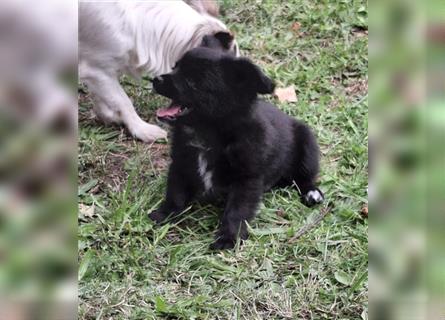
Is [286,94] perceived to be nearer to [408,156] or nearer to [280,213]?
[280,213]

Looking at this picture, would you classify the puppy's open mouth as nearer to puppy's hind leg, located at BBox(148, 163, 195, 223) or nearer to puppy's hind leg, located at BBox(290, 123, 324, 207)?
puppy's hind leg, located at BBox(148, 163, 195, 223)

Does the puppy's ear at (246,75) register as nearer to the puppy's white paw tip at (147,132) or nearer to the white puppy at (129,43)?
the white puppy at (129,43)

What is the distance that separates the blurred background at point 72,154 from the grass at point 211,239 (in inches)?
65.6

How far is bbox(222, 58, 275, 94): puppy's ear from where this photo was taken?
2717mm

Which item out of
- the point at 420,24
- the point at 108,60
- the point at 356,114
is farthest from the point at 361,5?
the point at 420,24

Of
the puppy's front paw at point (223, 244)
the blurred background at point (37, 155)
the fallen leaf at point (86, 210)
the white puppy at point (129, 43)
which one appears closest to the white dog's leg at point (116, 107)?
the white puppy at point (129, 43)

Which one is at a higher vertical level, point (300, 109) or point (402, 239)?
point (402, 239)

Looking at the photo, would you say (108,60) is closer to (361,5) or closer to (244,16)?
(244,16)

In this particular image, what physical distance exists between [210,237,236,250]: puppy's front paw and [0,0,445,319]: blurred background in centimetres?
204

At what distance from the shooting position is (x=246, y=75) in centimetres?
274

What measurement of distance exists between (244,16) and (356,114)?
175 cm

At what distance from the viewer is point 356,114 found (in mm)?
4066

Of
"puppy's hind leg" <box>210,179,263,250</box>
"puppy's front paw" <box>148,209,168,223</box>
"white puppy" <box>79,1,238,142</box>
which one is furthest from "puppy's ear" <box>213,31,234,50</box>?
"puppy's front paw" <box>148,209,168,223</box>

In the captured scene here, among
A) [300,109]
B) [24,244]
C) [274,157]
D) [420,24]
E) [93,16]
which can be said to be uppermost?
[420,24]
